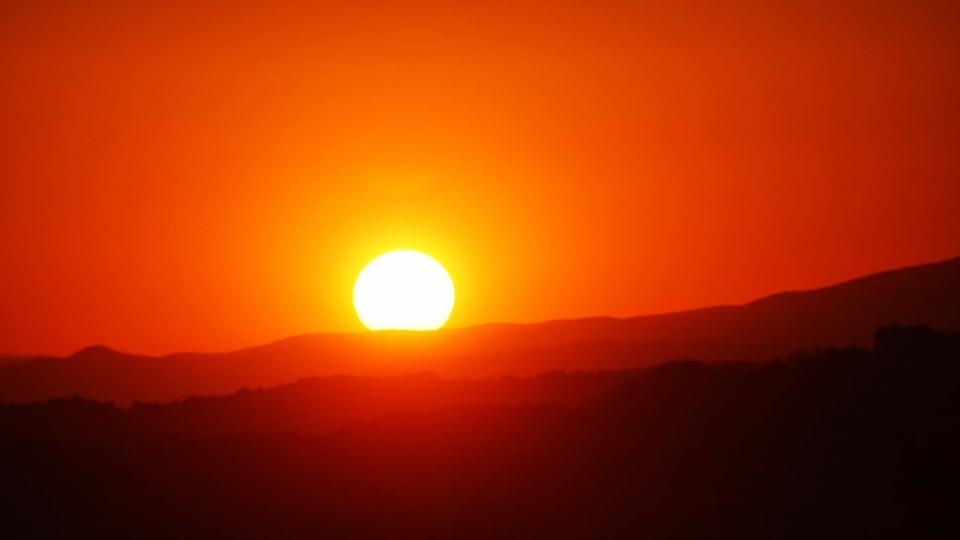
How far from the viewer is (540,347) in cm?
8562

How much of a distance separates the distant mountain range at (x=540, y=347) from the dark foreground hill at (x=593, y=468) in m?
34.6

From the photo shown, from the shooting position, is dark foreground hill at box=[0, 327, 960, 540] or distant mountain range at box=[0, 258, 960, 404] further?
distant mountain range at box=[0, 258, 960, 404]

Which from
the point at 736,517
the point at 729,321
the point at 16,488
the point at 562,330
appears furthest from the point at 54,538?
the point at 562,330

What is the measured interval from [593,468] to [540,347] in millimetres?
55603

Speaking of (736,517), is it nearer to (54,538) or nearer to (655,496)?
(655,496)

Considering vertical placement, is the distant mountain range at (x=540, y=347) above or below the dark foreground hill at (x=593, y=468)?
above

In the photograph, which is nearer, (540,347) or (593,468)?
(593,468)

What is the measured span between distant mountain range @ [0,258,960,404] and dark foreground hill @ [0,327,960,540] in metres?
34.6

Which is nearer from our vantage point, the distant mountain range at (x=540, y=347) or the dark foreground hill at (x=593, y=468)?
the dark foreground hill at (x=593, y=468)

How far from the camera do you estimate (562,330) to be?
317 ft

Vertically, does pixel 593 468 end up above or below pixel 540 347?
below

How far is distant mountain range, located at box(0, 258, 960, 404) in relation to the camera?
74688mm

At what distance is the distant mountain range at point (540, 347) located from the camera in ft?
245

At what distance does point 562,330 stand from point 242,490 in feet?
220
